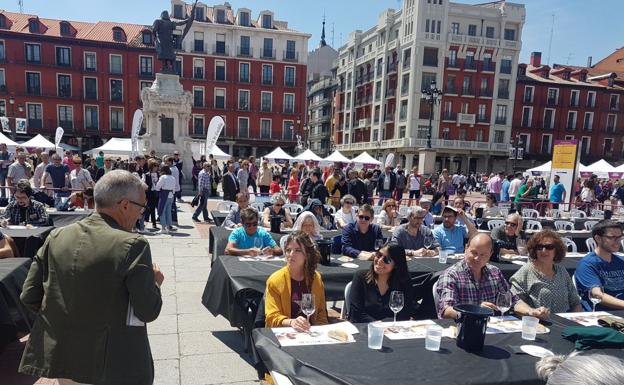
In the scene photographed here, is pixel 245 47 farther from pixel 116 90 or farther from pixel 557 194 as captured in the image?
pixel 557 194

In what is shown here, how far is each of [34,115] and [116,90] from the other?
312 inches

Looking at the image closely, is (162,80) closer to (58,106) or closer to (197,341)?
(197,341)

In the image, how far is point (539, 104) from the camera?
4591 centimetres

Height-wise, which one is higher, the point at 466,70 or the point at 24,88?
the point at 466,70

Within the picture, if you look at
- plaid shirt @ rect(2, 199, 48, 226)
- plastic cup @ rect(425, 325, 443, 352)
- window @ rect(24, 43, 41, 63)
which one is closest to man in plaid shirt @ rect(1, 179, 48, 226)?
plaid shirt @ rect(2, 199, 48, 226)

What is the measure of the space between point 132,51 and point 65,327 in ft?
146

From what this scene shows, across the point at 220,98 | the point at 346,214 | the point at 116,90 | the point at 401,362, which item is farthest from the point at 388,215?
the point at 116,90

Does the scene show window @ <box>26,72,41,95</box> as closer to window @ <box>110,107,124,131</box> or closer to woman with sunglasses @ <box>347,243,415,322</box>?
window @ <box>110,107,124,131</box>

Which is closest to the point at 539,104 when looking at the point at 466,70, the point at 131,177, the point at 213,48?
the point at 466,70

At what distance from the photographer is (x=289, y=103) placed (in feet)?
149

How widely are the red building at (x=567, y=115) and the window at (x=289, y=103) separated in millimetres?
25644

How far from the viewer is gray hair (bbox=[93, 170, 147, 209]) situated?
2.01m

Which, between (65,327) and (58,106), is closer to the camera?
(65,327)

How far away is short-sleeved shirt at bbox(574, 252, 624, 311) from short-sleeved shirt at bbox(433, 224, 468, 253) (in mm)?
2021
